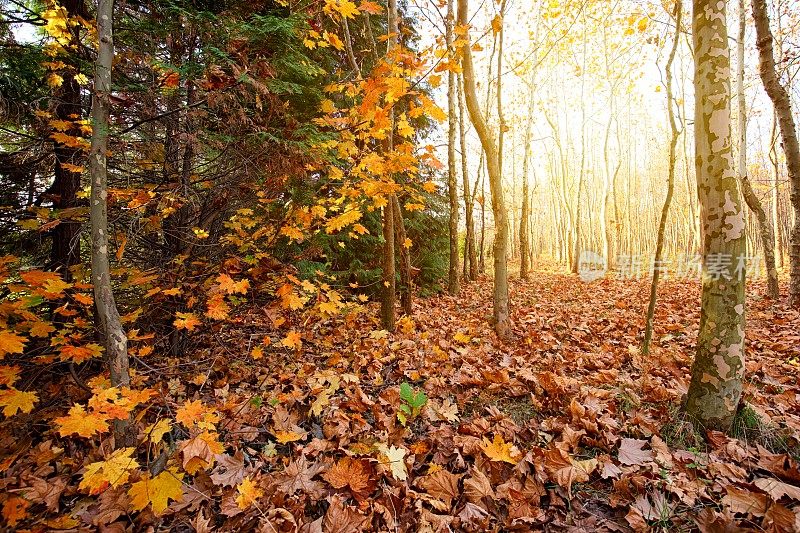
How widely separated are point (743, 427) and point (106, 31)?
5426 millimetres

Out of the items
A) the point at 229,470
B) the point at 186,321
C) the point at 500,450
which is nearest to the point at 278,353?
the point at 186,321

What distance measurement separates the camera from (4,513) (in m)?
2.09

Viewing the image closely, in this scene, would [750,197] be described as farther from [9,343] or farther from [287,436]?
[9,343]

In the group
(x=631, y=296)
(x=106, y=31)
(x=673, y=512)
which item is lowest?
(x=673, y=512)

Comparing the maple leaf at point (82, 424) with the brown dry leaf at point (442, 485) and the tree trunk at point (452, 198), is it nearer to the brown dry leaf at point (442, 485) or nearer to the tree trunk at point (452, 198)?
the brown dry leaf at point (442, 485)

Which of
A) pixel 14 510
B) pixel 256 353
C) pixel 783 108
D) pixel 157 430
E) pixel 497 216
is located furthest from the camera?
pixel 783 108

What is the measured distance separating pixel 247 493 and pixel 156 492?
22.9 inches

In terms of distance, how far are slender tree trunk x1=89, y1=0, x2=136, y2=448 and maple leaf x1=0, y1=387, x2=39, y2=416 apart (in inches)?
21.5

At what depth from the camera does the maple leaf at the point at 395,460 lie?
2.47m

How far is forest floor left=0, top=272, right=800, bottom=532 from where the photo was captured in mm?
2145

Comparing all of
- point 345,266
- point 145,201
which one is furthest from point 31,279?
point 345,266

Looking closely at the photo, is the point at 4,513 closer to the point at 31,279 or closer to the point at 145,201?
the point at 31,279

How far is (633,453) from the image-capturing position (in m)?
2.54

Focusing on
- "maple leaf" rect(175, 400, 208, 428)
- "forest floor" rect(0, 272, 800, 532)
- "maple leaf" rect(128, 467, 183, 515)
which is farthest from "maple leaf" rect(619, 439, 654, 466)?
"maple leaf" rect(175, 400, 208, 428)
